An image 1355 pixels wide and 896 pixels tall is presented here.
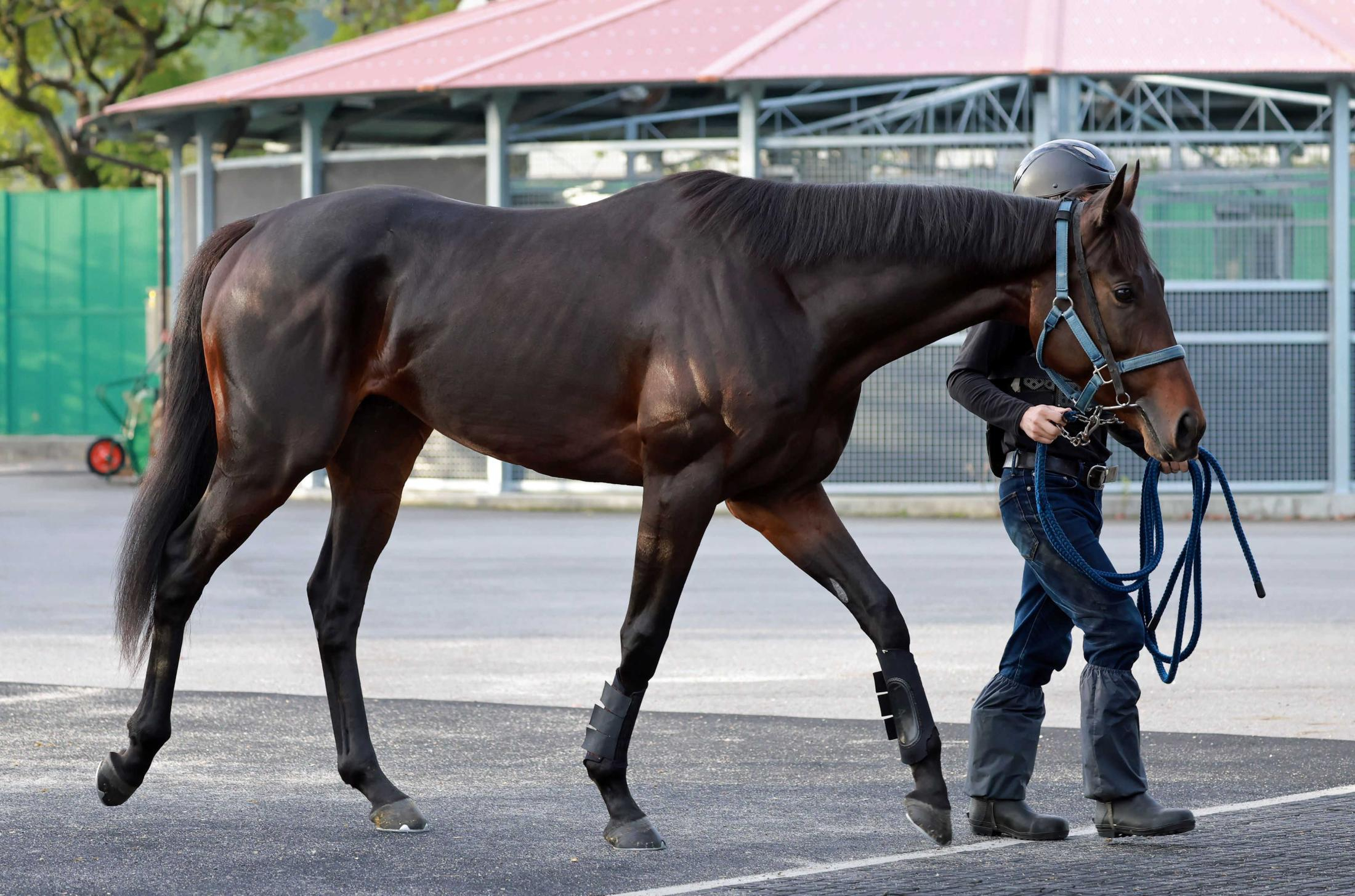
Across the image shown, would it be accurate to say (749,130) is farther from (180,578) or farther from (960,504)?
(180,578)

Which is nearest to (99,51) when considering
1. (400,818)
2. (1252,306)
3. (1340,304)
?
(1252,306)

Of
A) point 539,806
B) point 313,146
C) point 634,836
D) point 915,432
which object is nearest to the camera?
point 634,836

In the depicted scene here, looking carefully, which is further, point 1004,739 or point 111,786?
point 111,786

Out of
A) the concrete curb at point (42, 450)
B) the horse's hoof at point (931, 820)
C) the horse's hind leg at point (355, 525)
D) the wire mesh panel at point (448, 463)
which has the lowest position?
the concrete curb at point (42, 450)

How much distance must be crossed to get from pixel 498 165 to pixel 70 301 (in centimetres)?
1252

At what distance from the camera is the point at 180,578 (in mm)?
6039

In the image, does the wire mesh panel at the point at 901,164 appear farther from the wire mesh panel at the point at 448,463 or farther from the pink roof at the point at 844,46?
the wire mesh panel at the point at 448,463

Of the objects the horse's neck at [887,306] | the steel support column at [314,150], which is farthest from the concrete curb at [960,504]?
the horse's neck at [887,306]

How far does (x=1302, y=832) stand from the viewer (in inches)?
218

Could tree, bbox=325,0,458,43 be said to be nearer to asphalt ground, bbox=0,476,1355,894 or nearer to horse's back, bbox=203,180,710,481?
asphalt ground, bbox=0,476,1355,894

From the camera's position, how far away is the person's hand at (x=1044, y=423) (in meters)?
5.33

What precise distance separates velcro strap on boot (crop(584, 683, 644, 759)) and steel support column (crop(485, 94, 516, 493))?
1329cm

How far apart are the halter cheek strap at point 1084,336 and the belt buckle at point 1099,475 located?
32 centimetres

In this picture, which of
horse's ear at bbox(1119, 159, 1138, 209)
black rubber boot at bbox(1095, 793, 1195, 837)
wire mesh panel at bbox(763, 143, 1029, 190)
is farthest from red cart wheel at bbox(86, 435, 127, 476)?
horse's ear at bbox(1119, 159, 1138, 209)
